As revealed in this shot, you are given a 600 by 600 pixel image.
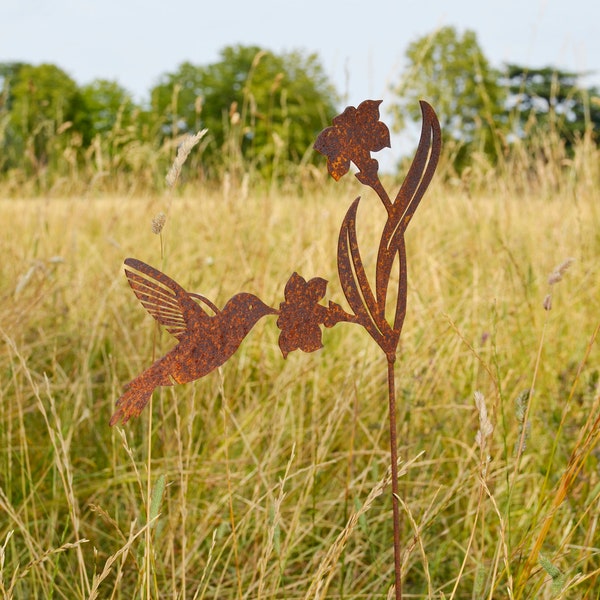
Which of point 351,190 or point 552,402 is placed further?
point 351,190

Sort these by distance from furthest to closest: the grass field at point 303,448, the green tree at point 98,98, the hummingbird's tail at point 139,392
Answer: the green tree at point 98,98
the grass field at point 303,448
the hummingbird's tail at point 139,392

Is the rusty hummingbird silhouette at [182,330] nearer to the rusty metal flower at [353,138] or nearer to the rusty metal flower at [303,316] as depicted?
the rusty metal flower at [303,316]

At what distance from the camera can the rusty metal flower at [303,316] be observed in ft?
2.03

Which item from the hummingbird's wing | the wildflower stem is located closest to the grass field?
the wildflower stem

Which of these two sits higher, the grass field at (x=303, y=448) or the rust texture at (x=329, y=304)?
the rust texture at (x=329, y=304)

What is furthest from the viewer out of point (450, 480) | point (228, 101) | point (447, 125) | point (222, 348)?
point (228, 101)

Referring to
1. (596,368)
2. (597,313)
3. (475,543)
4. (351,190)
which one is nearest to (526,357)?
(596,368)

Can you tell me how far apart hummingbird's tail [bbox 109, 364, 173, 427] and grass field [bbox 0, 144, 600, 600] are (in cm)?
18

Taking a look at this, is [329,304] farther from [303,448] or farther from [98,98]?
[98,98]

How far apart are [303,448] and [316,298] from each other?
87 cm

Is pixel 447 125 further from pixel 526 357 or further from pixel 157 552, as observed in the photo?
pixel 157 552

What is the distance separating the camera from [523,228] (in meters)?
2.90

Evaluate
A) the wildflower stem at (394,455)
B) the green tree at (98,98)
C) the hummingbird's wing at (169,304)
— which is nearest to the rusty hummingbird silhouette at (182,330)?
the hummingbird's wing at (169,304)

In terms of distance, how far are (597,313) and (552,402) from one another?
0.56 m
